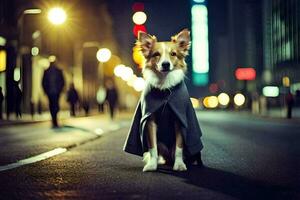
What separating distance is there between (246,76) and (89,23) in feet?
165

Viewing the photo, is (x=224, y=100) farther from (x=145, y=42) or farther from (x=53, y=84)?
(x=145, y=42)

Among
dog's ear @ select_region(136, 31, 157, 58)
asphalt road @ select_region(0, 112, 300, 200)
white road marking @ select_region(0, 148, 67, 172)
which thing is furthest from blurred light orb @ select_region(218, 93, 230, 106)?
dog's ear @ select_region(136, 31, 157, 58)

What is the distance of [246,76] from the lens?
120812 mm

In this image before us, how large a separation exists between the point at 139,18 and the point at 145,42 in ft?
106

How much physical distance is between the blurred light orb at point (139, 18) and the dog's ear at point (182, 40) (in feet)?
104

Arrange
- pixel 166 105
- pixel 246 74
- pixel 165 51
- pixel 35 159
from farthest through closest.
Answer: pixel 246 74, pixel 35 159, pixel 166 105, pixel 165 51

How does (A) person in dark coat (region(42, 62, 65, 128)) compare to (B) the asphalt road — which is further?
(A) person in dark coat (region(42, 62, 65, 128))

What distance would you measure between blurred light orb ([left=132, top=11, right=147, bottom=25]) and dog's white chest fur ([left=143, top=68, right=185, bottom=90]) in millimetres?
31834

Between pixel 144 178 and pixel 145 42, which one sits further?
pixel 145 42

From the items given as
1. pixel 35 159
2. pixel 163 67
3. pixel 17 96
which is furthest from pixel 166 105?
pixel 17 96

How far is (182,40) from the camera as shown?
7023 millimetres

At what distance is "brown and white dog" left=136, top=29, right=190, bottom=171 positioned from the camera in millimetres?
6891

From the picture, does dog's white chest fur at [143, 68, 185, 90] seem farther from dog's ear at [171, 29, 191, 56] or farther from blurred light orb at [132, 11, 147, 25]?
blurred light orb at [132, 11, 147, 25]

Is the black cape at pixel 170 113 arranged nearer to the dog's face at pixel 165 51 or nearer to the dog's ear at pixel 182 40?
the dog's face at pixel 165 51
